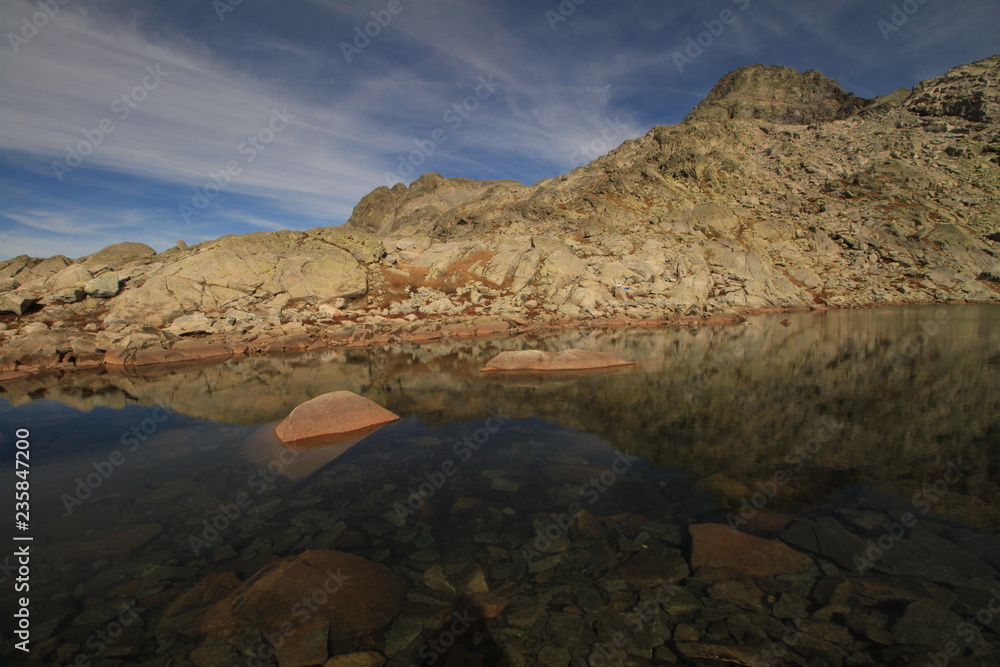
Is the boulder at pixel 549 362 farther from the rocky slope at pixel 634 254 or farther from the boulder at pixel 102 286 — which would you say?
the boulder at pixel 102 286

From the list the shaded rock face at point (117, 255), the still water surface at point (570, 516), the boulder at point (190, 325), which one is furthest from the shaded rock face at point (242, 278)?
the still water surface at point (570, 516)

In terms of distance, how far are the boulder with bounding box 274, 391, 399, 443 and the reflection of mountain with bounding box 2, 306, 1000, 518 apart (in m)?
1.69

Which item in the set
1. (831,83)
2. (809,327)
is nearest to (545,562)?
(809,327)

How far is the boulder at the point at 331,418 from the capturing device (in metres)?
11.9

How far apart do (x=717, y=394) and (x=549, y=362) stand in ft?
23.5

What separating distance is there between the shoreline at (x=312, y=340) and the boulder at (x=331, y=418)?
1768 cm

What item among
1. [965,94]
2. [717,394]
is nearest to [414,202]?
[717,394]

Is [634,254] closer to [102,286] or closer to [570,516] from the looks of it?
[570,516]

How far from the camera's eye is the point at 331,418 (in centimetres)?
1244

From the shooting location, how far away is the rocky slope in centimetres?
3256

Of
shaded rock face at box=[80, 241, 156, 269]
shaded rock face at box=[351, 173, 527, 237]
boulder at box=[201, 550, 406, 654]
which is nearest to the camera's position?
boulder at box=[201, 550, 406, 654]

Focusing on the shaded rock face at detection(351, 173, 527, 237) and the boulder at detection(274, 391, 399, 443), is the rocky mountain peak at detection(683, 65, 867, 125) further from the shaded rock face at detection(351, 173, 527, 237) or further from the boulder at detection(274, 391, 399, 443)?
the boulder at detection(274, 391, 399, 443)

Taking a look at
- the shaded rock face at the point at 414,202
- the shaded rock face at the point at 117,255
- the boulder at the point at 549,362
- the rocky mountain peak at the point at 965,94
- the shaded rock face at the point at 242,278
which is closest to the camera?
the boulder at the point at 549,362

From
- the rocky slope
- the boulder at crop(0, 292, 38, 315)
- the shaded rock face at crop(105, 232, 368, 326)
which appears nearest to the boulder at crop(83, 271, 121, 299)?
the rocky slope
